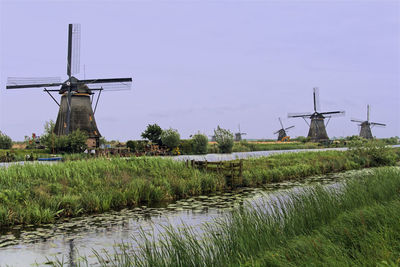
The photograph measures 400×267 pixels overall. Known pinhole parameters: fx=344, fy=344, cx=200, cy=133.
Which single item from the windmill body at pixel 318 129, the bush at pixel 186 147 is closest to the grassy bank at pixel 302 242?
the bush at pixel 186 147

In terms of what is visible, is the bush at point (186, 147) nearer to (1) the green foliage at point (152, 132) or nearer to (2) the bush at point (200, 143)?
(2) the bush at point (200, 143)

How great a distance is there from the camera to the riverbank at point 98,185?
10172 millimetres

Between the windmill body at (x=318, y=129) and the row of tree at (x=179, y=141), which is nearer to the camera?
the row of tree at (x=179, y=141)

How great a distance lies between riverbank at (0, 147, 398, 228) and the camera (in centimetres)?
1017

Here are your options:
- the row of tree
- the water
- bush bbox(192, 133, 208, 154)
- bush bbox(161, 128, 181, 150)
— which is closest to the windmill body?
the row of tree

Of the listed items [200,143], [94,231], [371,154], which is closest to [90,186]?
[94,231]

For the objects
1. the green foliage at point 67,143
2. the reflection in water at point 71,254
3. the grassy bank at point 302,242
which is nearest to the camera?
the grassy bank at point 302,242

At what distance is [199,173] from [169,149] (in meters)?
21.6

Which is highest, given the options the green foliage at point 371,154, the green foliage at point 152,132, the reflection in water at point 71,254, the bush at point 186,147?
the green foliage at point 152,132

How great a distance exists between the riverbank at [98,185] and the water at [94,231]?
66cm

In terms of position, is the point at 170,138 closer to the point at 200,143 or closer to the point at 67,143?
the point at 200,143

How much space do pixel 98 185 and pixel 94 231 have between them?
4203 millimetres

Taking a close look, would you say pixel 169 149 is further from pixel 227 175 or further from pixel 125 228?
pixel 125 228

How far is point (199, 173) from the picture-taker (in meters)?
15.3
